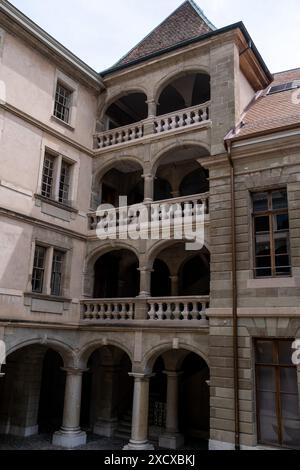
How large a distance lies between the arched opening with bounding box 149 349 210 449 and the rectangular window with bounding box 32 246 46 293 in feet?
16.3

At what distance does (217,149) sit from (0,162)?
674 centimetres

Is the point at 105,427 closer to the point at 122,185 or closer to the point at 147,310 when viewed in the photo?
the point at 147,310

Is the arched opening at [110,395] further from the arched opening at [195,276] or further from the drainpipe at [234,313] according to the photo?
the drainpipe at [234,313]

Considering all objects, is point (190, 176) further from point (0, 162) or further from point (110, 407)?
point (110, 407)

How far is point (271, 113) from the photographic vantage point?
45.0 ft

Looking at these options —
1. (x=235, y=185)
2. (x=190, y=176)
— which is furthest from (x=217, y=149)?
(x=190, y=176)

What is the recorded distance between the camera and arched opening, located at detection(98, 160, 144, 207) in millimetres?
18219

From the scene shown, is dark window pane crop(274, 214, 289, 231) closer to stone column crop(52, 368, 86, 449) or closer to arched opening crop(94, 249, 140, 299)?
arched opening crop(94, 249, 140, 299)

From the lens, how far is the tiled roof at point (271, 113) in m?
12.5

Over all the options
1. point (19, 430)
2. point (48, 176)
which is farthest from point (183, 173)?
point (19, 430)

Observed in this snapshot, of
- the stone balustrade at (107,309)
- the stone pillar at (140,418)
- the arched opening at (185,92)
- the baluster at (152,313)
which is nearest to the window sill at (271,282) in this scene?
the baluster at (152,313)

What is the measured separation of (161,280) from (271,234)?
815cm

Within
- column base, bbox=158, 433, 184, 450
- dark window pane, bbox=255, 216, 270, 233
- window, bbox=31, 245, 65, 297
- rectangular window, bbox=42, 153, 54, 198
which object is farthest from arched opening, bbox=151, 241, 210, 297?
column base, bbox=158, 433, 184, 450

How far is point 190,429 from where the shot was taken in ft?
51.9
